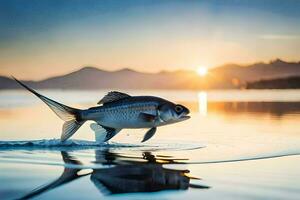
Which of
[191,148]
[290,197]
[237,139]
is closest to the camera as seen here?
[290,197]

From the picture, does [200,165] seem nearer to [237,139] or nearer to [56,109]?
[56,109]

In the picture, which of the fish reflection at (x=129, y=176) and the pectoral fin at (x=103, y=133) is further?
the pectoral fin at (x=103, y=133)

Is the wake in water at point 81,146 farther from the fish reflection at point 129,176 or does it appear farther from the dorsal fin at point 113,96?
the dorsal fin at point 113,96

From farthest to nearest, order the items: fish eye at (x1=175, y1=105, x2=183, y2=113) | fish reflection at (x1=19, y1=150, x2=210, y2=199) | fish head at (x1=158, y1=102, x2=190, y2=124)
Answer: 1. fish eye at (x1=175, y1=105, x2=183, y2=113)
2. fish head at (x1=158, y1=102, x2=190, y2=124)
3. fish reflection at (x1=19, y1=150, x2=210, y2=199)

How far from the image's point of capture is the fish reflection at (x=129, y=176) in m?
6.53

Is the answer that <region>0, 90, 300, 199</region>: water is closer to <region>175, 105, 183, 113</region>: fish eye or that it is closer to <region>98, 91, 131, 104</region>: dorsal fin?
<region>175, 105, 183, 113</region>: fish eye

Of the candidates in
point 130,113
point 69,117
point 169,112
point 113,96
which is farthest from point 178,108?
point 69,117

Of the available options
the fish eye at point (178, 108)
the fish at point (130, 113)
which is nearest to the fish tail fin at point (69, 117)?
the fish at point (130, 113)

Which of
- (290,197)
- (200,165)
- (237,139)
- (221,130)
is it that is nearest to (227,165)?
(200,165)

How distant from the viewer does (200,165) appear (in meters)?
8.65

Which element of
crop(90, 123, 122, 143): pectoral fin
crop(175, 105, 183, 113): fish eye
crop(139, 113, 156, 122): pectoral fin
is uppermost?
crop(175, 105, 183, 113): fish eye

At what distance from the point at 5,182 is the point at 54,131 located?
8581mm

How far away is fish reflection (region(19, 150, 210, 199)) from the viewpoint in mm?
6531

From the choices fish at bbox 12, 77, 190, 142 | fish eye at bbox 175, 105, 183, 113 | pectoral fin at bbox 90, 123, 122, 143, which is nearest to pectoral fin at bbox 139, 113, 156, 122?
fish at bbox 12, 77, 190, 142
